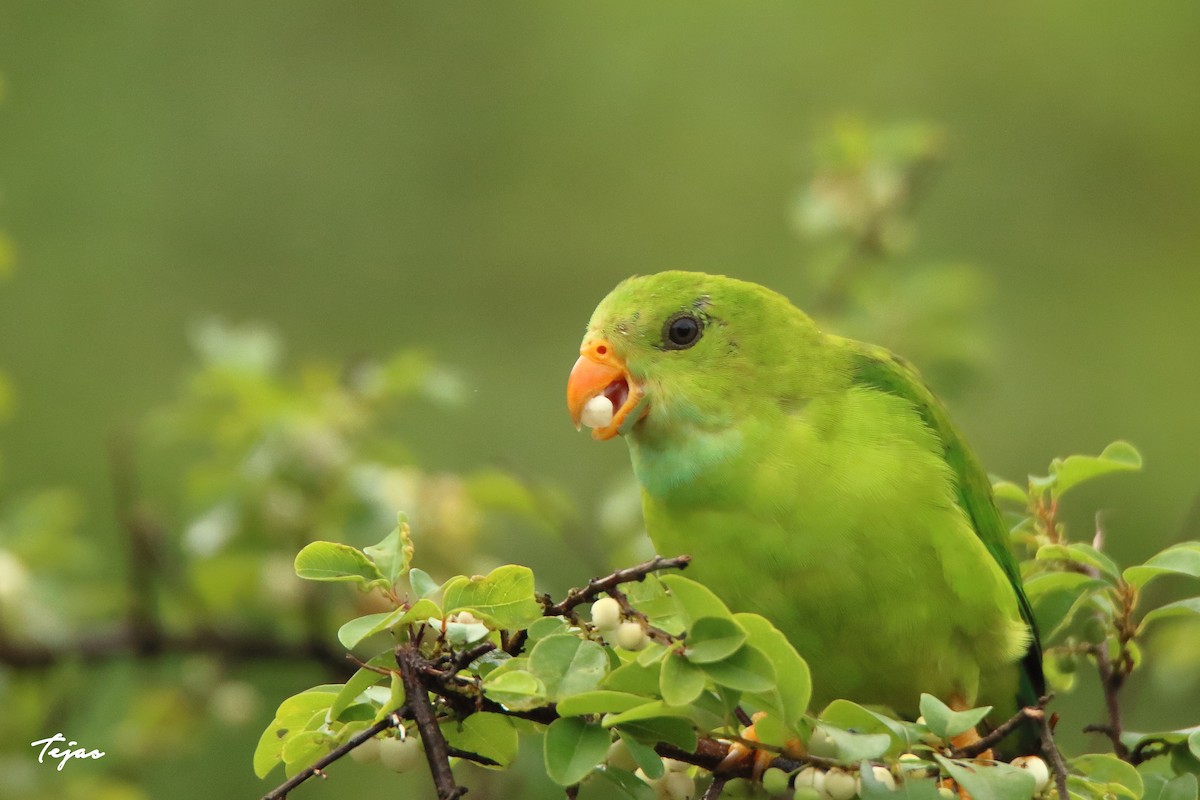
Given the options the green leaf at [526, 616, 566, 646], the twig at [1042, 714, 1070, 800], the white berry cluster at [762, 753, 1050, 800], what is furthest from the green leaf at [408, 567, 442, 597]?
the twig at [1042, 714, 1070, 800]

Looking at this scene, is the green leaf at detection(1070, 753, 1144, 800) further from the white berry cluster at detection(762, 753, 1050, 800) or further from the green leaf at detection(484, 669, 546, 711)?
the green leaf at detection(484, 669, 546, 711)

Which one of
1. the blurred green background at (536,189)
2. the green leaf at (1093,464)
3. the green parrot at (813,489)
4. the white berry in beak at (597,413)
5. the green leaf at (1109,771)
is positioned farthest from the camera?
the blurred green background at (536,189)

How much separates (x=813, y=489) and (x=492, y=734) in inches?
36.6

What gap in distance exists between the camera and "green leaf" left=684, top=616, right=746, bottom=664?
1628 millimetres

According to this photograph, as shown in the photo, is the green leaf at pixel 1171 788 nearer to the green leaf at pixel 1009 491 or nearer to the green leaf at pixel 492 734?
the green leaf at pixel 1009 491

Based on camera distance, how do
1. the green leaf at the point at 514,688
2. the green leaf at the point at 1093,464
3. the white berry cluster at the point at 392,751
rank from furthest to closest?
the green leaf at the point at 1093,464 < the white berry cluster at the point at 392,751 < the green leaf at the point at 514,688

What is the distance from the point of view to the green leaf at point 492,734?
1.80 metres

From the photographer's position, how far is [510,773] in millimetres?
3855

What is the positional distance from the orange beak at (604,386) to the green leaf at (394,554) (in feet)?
2.93

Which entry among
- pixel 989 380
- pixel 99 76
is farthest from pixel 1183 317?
pixel 99 76

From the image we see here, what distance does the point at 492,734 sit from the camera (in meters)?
1.81

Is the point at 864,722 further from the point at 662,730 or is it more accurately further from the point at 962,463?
the point at 962,463

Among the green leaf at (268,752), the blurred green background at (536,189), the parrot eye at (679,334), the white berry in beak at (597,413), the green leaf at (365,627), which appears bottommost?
the green leaf at (268,752)

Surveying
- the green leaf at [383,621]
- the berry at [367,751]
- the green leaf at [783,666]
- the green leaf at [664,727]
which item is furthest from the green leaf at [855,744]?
the berry at [367,751]
